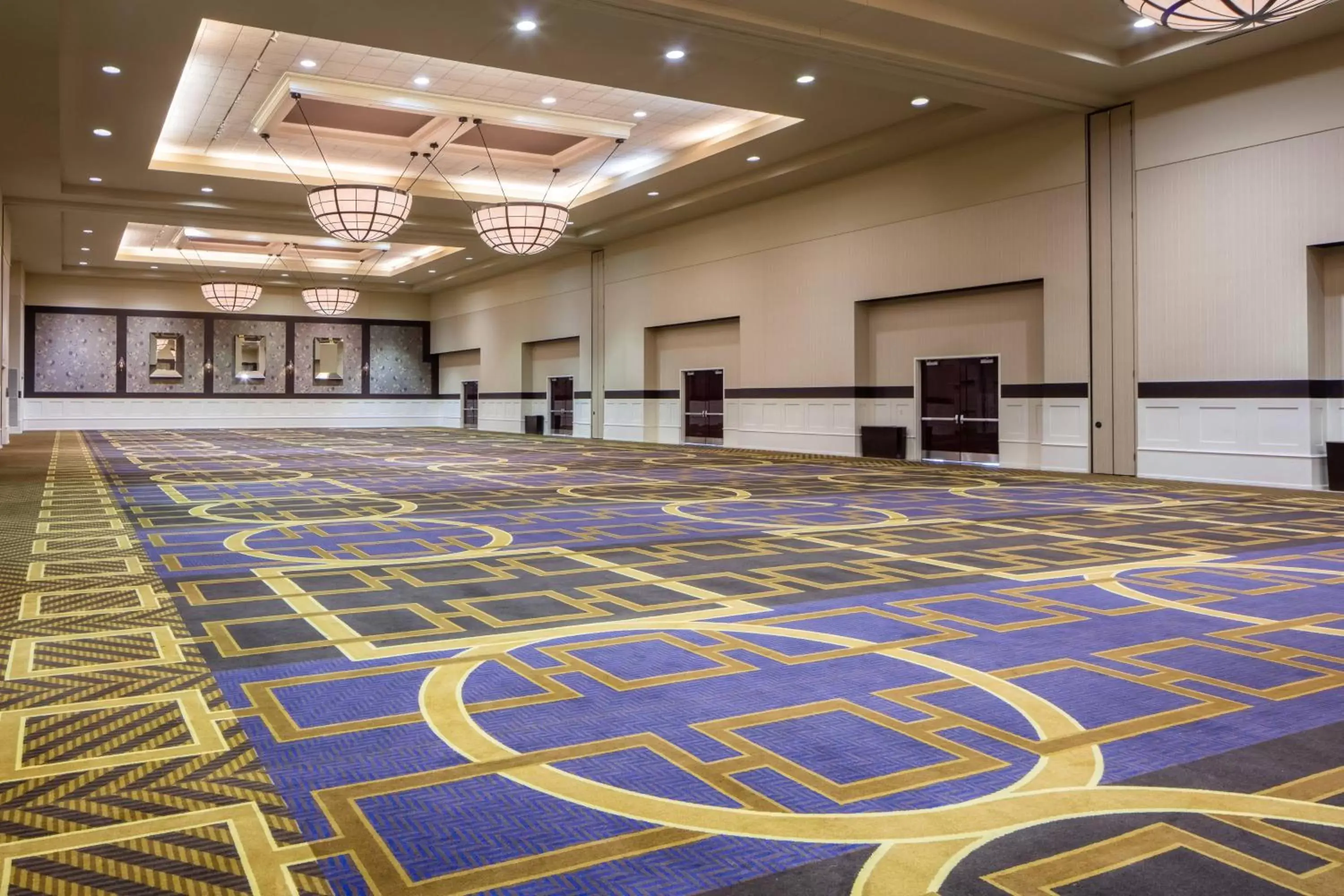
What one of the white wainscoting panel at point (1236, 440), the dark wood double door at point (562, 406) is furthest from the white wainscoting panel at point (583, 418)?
the white wainscoting panel at point (1236, 440)

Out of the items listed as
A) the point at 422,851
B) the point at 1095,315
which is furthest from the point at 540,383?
the point at 422,851

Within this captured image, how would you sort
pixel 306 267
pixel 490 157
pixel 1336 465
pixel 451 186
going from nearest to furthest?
pixel 1336 465 < pixel 490 157 < pixel 451 186 < pixel 306 267

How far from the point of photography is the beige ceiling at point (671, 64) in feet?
31.1

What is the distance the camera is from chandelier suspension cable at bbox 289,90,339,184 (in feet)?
41.8

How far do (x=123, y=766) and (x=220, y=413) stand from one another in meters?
29.8

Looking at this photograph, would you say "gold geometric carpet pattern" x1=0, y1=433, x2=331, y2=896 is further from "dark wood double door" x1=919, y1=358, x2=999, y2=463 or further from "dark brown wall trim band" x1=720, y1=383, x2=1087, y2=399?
"dark wood double door" x1=919, y1=358, x2=999, y2=463

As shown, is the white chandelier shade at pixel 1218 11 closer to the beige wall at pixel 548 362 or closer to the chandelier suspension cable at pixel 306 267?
the beige wall at pixel 548 362

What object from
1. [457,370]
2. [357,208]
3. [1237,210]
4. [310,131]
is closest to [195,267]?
[457,370]

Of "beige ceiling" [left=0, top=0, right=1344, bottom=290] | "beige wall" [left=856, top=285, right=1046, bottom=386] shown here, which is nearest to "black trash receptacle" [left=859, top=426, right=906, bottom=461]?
"beige wall" [left=856, top=285, right=1046, bottom=386]

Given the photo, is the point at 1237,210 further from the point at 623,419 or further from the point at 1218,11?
the point at 623,419

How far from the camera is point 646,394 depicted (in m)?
20.6

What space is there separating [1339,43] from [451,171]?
40.8ft

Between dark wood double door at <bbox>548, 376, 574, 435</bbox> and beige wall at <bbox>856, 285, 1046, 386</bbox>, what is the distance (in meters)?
9.91

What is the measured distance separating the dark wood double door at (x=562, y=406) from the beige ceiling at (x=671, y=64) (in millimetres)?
8666
